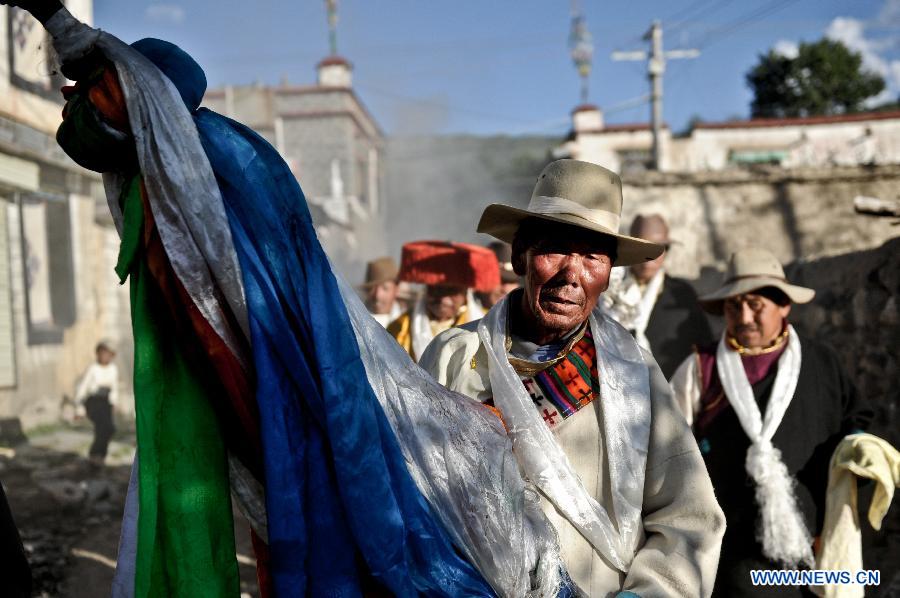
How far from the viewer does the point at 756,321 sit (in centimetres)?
409

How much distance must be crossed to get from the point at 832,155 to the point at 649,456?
19478 millimetres

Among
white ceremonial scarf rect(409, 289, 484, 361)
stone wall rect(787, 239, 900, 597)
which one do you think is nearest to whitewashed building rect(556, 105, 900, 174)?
stone wall rect(787, 239, 900, 597)

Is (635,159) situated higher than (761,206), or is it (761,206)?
(635,159)

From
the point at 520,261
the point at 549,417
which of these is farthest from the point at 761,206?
the point at 549,417

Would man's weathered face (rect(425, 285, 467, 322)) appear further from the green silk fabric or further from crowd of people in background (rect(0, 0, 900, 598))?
the green silk fabric

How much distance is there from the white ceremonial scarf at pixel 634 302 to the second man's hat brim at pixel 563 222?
9.44 ft

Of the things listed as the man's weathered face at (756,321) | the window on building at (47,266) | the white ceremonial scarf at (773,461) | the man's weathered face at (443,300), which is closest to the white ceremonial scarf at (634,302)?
the man's weathered face at (443,300)

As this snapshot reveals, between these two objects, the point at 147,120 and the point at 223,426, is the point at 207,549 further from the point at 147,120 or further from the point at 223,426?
the point at 147,120

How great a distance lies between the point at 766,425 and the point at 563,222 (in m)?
2.16

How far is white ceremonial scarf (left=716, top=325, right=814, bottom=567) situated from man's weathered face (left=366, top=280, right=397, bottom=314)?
3.85 m

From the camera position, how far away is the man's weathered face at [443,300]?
525cm

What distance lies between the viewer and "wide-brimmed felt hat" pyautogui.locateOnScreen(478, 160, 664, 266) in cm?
220

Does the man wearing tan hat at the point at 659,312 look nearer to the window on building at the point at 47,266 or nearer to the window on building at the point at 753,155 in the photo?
the window on building at the point at 47,266

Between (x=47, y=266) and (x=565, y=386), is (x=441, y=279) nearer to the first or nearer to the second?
(x=565, y=386)
